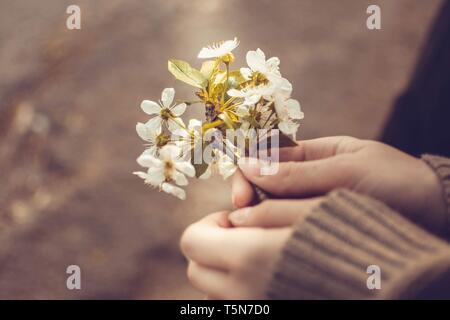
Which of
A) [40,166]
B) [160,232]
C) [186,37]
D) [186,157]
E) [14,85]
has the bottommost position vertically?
[186,157]

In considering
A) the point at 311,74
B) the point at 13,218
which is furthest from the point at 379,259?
the point at 311,74

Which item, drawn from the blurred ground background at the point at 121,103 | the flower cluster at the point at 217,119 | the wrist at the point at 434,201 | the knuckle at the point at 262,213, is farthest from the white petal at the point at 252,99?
the blurred ground background at the point at 121,103

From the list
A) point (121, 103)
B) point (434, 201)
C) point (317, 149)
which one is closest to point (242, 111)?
point (317, 149)

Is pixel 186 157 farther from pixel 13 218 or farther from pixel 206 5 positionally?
pixel 206 5

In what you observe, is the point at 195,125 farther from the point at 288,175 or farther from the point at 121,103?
the point at 121,103

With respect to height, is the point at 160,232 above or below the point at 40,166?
below

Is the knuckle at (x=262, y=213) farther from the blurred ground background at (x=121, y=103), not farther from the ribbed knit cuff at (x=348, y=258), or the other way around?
the blurred ground background at (x=121, y=103)
